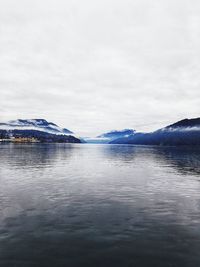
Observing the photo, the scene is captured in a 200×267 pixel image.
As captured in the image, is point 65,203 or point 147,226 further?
point 65,203

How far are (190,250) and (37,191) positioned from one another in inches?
1169

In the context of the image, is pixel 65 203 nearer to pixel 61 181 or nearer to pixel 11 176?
pixel 61 181

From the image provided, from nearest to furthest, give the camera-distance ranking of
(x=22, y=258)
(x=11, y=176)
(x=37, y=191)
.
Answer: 1. (x=22, y=258)
2. (x=37, y=191)
3. (x=11, y=176)

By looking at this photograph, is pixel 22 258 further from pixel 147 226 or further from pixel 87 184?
pixel 87 184

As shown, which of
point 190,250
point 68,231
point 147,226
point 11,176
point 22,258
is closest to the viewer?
point 22,258

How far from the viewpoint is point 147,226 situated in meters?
26.4

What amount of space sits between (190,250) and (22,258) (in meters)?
13.7

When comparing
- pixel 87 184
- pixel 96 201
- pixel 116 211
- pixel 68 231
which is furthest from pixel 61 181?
pixel 68 231

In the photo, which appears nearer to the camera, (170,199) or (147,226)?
(147,226)

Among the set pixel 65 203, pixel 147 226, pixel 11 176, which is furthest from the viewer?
pixel 11 176

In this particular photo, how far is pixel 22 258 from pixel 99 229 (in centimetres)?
879

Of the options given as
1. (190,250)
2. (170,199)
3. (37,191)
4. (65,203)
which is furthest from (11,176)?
(190,250)

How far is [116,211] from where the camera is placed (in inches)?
1261

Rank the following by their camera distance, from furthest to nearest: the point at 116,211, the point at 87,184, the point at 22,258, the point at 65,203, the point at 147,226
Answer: the point at 87,184 < the point at 65,203 < the point at 116,211 < the point at 147,226 < the point at 22,258
